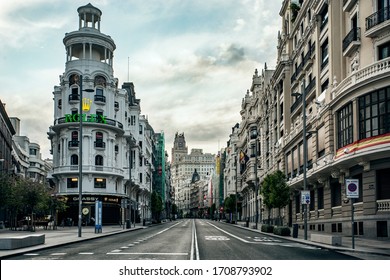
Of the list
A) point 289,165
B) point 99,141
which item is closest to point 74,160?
point 99,141

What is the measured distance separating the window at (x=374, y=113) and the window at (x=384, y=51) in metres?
3.48

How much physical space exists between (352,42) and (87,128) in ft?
175

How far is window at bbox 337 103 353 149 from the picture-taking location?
131ft

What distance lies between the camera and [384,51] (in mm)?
38031

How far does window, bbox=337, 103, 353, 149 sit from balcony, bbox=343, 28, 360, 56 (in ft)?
15.1

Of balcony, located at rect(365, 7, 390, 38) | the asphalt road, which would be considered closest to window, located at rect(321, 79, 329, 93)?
balcony, located at rect(365, 7, 390, 38)

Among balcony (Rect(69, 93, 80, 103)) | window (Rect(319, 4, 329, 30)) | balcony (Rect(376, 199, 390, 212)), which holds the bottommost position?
balcony (Rect(376, 199, 390, 212))

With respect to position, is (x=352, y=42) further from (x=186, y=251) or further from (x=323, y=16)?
(x=186, y=251)

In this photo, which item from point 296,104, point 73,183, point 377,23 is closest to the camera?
point 377,23

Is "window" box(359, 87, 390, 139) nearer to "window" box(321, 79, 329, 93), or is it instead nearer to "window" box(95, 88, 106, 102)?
"window" box(321, 79, 329, 93)

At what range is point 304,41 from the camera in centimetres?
6134

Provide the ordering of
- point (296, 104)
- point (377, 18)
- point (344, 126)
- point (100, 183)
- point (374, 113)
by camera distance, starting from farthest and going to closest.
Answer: point (100, 183) < point (296, 104) < point (344, 126) < point (377, 18) < point (374, 113)

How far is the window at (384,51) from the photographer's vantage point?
37562 mm
